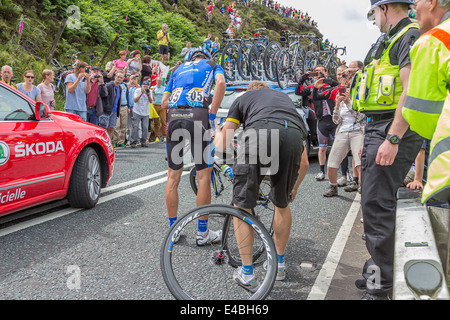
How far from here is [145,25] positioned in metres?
23.9

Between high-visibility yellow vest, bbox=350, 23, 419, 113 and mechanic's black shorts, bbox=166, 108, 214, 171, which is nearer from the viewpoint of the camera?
high-visibility yellow vest, bbox=350, 23, 419, 113

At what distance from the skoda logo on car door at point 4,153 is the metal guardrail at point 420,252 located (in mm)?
3768

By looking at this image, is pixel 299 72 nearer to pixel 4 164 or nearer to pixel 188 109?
pixel 188 109

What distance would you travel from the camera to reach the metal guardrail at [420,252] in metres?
2.23

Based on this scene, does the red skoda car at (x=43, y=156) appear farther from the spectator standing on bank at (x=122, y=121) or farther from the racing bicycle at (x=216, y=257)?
the spectator standing on bank at (x=122, y=121)

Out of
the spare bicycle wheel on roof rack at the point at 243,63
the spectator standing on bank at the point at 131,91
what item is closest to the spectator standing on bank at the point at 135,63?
the spectator standing on bank at the point at 131,91

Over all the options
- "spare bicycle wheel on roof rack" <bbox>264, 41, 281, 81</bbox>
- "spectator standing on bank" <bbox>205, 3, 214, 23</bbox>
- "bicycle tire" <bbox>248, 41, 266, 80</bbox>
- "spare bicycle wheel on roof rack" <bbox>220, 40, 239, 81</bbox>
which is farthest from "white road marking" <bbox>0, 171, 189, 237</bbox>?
"spectator standing on bank" <bbox>205, 3, 214, 23</bbox>

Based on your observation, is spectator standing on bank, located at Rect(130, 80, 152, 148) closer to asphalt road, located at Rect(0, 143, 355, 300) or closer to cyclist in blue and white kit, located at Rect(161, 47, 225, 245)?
asphalt road, located at Rect(0, 143, 355, 300)

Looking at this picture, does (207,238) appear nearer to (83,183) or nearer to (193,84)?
(193,84)

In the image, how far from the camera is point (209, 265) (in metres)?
3.86

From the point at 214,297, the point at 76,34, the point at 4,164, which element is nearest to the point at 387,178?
the point at 214,297

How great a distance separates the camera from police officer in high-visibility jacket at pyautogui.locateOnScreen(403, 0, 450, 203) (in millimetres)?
2021

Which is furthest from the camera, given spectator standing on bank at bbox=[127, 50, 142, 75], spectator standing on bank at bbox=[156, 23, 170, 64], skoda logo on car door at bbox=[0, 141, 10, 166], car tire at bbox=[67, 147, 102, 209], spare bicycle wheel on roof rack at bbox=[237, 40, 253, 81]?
spectator standing on bank at bbox=[156, 23, 170, 64]

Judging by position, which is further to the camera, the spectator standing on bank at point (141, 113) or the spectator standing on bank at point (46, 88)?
the spectator standing on bank at point (141, 113)
